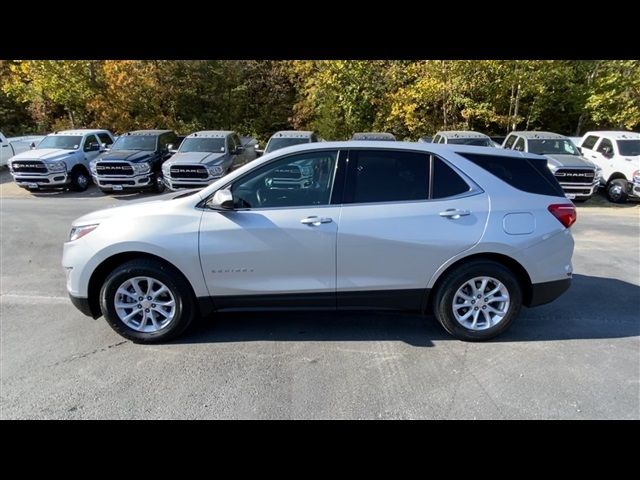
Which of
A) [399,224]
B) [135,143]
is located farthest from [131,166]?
[399,224]

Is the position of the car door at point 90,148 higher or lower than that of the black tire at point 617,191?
higher

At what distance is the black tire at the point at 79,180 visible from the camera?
12.5 metres

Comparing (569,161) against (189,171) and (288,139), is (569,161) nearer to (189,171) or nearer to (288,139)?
(288,139)

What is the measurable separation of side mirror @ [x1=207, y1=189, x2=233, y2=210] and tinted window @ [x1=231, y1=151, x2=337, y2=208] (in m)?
0.09

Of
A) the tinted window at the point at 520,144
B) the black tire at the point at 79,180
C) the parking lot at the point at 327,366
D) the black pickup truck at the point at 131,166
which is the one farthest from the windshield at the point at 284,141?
the parking lot at the point at 327,366

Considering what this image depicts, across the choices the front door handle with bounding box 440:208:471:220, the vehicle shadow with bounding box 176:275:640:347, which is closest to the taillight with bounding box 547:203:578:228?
the front door handle with bounding box 440:208:471:220

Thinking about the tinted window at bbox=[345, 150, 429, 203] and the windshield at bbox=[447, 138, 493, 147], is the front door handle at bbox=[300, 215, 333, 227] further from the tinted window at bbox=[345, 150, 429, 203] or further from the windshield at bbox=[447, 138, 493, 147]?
the windshield at bbox=[447, 138, 493, 147]

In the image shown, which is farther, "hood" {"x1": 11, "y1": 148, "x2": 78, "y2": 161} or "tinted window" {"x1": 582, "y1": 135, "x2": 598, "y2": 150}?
"tinted window" {"x1": 582, "y1": 135, "x2": 598, "y2": 150}

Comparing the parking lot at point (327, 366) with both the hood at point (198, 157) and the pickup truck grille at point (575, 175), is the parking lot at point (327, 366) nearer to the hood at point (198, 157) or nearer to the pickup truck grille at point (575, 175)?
the hood at point (198, 157)

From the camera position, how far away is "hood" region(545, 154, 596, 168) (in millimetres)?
10617

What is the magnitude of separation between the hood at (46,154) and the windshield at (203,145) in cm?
372

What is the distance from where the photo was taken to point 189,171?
1064 centimetres
